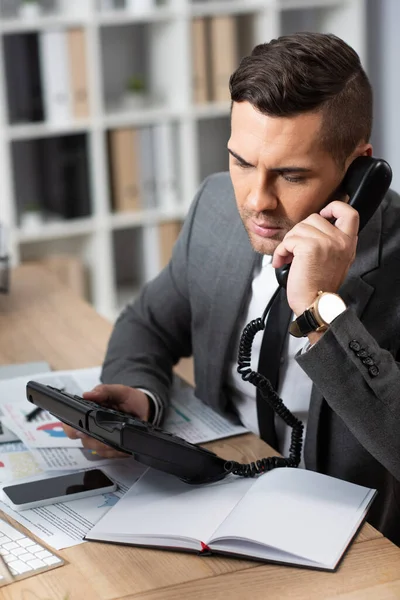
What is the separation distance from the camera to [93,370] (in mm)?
1771

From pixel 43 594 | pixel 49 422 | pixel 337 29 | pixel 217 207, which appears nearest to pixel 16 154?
pixel 337 29

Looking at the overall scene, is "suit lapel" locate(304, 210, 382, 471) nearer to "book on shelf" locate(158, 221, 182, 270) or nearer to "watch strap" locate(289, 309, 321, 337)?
"watch strap" locate(289, 309, 321, 337)

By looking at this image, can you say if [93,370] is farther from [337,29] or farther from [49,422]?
[337,29]

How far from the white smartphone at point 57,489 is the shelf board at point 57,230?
216cm

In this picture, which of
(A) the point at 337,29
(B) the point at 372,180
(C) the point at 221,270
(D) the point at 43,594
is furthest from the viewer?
(A) the point at 337,29

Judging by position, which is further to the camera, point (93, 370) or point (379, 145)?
point (379, 145)

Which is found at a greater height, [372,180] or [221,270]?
[372,180]

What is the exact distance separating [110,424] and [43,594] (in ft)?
0.88

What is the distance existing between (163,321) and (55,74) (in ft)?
5.84

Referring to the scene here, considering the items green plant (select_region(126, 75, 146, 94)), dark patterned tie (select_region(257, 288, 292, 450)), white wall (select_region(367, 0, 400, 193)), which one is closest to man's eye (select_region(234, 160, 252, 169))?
dark patterned tie (select_region(257, 288, 292, 450))

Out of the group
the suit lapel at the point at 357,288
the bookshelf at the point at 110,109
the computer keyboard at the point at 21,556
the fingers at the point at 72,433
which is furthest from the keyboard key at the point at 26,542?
the bookshelf at the point at 110,109

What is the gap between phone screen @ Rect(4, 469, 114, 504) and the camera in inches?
48.4

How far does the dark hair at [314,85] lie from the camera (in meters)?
1.32

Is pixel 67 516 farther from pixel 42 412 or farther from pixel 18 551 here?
pixel 42 412
